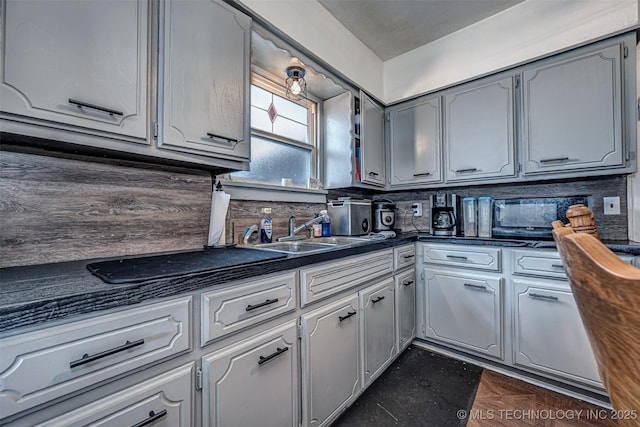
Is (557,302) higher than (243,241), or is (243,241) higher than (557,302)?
(243,241)

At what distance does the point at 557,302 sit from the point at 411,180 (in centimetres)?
134

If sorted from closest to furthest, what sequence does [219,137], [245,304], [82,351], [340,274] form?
[82,351] → [245,304] → [219,137] → [340,274]

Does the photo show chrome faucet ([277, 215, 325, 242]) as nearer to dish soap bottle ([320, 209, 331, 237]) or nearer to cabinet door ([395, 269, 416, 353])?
dish soap bottle ([320, 209, 331, 237])

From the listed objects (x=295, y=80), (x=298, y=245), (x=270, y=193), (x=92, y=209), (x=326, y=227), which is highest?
(x=295, y=80)

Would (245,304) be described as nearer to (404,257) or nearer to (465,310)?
(404,257)

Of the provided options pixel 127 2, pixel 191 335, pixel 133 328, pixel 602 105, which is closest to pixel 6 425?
pixel 133 328

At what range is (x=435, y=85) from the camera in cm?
237

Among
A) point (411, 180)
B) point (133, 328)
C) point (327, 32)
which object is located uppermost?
point (327, 32)

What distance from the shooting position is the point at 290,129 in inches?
87.0

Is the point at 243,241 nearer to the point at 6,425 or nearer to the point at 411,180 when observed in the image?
the point at 6,425

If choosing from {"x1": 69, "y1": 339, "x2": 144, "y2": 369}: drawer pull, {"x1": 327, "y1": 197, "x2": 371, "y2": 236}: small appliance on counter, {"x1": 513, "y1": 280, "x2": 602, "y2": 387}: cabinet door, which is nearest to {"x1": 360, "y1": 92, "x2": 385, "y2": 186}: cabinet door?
{"x1": 327, "y1": 197, "x2": 371, "y2": 236}: small appliance on counter

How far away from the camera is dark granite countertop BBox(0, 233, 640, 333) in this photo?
553 mm

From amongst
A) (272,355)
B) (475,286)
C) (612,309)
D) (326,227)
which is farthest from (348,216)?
(612,309)

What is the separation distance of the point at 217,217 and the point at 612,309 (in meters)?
1.49
